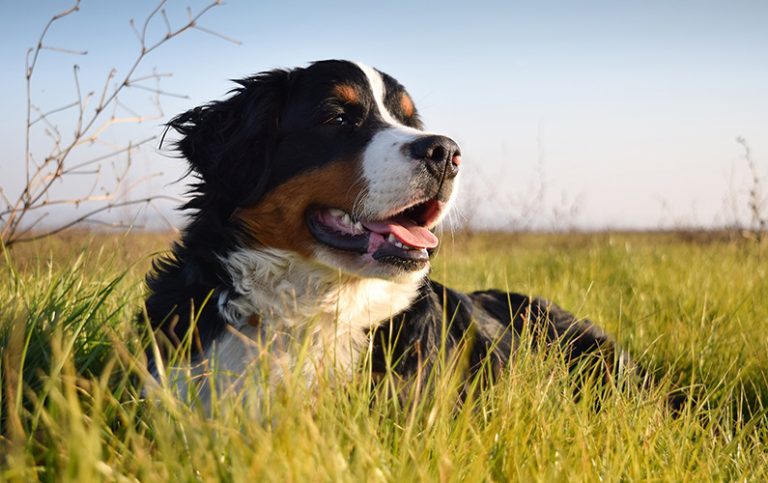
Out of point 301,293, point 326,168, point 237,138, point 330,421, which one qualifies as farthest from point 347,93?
point 330,421

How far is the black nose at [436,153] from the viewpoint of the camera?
9.29 feet

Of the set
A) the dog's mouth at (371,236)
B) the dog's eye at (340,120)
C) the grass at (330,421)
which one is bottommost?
the grass at (330,421)

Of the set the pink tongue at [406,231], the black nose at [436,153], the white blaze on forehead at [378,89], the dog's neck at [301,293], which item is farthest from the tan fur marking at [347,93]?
A: the dog's neck at [301,293]

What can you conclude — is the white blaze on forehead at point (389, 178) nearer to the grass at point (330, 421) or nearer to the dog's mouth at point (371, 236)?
the dog's mouth at point (371, 236)

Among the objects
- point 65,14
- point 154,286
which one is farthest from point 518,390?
point 65,14

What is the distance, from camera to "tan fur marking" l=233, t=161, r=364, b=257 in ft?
9.45

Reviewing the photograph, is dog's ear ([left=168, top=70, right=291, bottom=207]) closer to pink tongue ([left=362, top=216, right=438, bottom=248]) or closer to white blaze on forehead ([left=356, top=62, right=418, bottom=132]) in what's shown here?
white blaze on forehead ([left=356, top=62, right=418, bottom=132])

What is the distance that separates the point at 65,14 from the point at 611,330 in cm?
388

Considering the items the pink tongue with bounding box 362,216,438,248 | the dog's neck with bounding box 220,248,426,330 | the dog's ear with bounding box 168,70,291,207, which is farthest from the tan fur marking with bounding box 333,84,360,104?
the dog's neck with bounding box 220,248,426,330

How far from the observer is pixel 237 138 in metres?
3.17

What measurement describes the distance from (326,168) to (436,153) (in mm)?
457

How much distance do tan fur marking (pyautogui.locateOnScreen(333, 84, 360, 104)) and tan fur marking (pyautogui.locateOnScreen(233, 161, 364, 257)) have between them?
0.36 metres

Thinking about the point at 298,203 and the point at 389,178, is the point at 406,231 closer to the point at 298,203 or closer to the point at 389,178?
the point at 389,178

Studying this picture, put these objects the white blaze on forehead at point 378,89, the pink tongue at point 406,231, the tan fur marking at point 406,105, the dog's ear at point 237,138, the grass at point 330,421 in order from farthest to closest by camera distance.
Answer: the tan fur marking at point 406,105
the white blaze on forehead at point 378,89
the dog's ear at point 237,138
the pink tongue at point 406,231
the grass at point 330,421
